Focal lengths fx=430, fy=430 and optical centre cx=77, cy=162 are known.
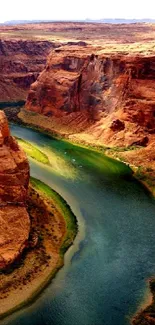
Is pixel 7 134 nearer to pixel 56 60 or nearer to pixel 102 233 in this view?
pixel 102 233

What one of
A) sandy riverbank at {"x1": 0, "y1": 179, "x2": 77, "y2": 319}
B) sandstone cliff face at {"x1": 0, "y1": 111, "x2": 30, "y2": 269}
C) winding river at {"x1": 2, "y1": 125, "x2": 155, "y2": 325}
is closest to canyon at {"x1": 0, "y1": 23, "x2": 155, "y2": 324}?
winding river at {"x1": 2, "y1": 125, "x2": 155, "y2": 325}

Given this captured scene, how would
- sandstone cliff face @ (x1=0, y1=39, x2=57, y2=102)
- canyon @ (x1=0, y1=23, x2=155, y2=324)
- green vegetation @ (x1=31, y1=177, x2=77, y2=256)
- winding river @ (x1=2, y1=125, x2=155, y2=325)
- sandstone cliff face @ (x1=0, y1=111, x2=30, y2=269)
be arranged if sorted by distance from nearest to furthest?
winding river @ (x1=2, y1=125, x2=155, y2=325) → sandstone cliff face @ (x1=0, y1=111, x2=30, y2=269) → green vegetation @ (x1=31, y1=177, x2=77, y2=256) → canyon @ (x1=0, y1=23, x2=155, y2=324) → sandstone cliff face @ (x1=0, y1=39, x2=57, y2=102)

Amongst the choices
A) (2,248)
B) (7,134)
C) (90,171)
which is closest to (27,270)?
(2,248)

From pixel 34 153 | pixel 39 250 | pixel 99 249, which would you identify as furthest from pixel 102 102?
pixel 39 250

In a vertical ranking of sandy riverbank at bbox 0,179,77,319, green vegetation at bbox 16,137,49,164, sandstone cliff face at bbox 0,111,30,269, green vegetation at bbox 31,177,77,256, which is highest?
sandstone cliff face at bbox 0,111,30,269

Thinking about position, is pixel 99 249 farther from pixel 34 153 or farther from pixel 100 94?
pixel 100 94

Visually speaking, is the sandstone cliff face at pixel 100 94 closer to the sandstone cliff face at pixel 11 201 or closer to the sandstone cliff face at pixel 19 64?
the sandstone cliff face at pixel 19 64

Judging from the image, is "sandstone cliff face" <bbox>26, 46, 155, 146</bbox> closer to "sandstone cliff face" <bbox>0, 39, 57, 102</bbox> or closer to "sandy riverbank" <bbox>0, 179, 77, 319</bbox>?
"sandstone cliff face" <bbox>0, 39, 57, 102</bbox>

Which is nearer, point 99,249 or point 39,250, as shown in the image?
point 39,250

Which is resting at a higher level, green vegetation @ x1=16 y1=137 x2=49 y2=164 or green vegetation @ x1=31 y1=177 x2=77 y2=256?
green vegetation @ x1=31 y1=177 x2=77 y2=256
